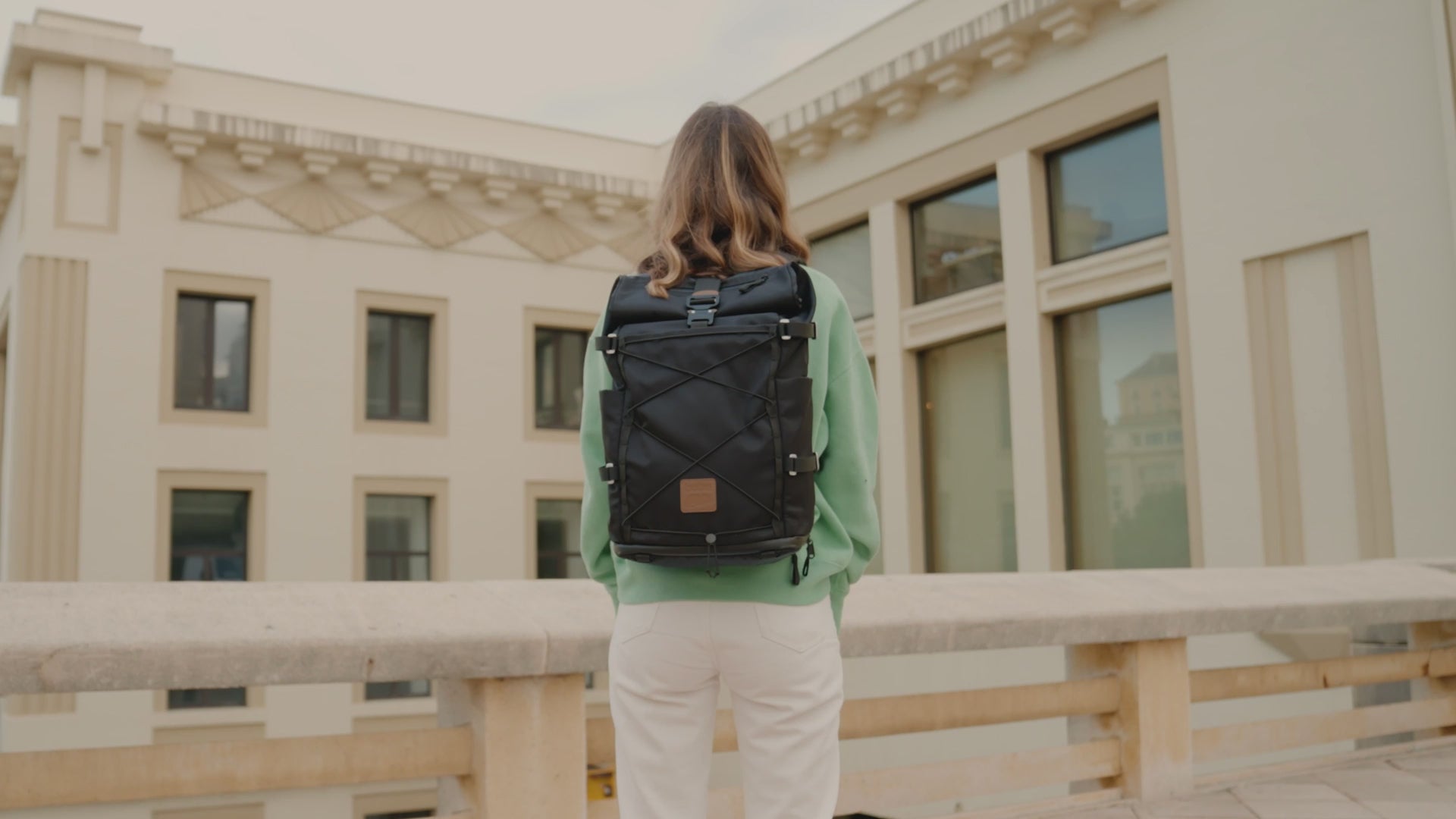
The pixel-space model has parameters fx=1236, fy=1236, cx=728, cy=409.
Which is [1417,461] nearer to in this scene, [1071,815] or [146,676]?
[1071,815]

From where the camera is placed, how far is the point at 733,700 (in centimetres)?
216

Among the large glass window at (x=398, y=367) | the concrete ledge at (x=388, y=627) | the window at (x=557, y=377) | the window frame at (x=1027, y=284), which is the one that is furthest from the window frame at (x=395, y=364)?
the concrete ledge at (x=388, y=627)

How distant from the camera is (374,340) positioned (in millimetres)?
18047

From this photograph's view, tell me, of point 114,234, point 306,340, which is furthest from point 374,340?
point 114,234

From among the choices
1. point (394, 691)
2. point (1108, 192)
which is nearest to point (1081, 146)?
point (1108, 192)

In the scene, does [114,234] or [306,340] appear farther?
[306,340]

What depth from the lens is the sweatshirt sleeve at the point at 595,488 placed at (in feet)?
7.52

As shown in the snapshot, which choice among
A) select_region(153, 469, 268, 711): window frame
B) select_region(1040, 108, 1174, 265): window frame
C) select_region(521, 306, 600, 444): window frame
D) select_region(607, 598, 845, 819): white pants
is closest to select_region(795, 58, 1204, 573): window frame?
select_region(1040, 108, 1174, 265): window frame

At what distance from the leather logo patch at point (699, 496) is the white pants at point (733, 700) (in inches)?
6.7

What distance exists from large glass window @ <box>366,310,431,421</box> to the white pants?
16.5m

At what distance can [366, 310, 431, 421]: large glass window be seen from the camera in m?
18.0

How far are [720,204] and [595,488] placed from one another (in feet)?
1.89

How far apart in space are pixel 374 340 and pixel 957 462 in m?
9.13

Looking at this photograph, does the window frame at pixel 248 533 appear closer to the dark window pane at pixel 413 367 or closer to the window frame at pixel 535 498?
the dark window pane at pixel 413 367
